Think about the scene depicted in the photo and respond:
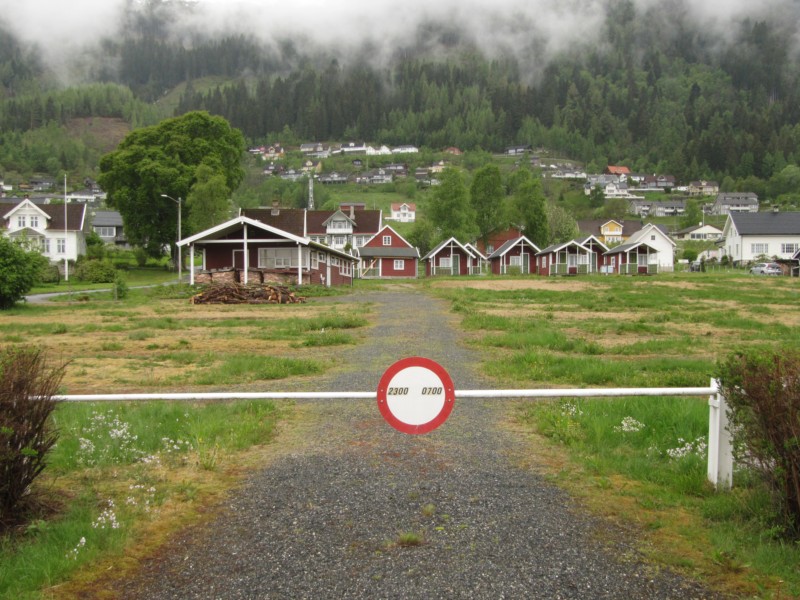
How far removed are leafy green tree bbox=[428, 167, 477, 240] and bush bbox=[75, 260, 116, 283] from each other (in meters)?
39.2

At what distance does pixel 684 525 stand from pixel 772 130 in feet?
663

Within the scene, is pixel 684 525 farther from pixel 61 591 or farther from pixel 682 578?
pixel 61 591

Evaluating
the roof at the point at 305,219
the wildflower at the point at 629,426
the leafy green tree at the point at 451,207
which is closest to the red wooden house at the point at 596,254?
the leafy green tree at the point at 451,207

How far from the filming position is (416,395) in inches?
171

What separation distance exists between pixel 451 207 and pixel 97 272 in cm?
4144

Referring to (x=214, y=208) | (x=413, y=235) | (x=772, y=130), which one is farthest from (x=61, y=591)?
(x=772, y=130)

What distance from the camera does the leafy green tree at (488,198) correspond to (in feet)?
288

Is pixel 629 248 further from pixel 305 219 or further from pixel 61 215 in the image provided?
pixel 61 215

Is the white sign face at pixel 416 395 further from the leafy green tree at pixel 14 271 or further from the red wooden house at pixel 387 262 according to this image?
the red wooden house at pixel 387 262

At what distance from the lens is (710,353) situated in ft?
39.6

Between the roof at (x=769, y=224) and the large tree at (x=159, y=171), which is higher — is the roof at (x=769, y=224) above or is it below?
below

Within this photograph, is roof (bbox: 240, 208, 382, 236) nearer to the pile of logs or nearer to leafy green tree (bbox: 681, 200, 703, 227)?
the pile of logs

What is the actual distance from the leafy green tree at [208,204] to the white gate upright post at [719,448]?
5040 cm

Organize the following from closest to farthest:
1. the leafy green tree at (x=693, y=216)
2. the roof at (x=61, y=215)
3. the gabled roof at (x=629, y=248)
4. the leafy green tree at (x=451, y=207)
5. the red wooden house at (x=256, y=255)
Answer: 1. the red wooden house at (x=256, y=255)
2. the gabled roof at (x=629, y=248)
3. the roof at (x=61, y=215)
4. the leafy green tree at (x=451, y=207)
5. the leafy green tree at (x=693, y=216)
